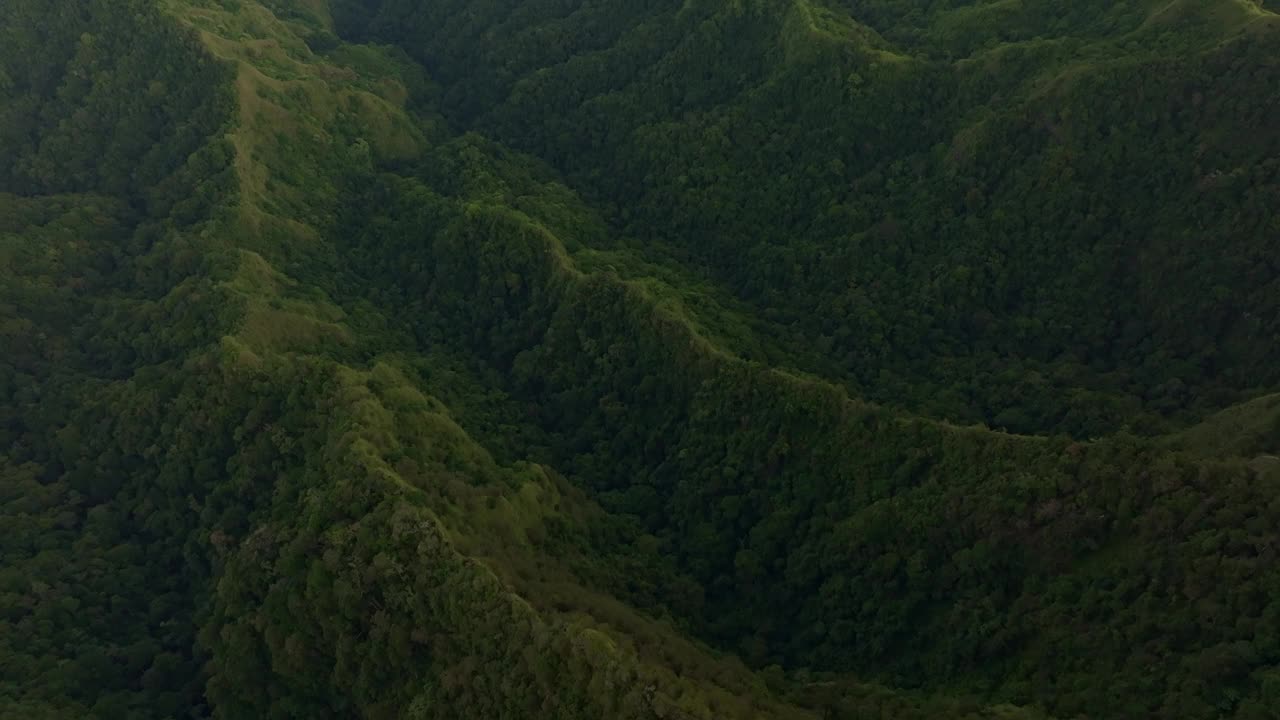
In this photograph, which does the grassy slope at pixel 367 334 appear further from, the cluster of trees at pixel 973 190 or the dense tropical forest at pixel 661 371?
the cluster of trees at pixel 973 190

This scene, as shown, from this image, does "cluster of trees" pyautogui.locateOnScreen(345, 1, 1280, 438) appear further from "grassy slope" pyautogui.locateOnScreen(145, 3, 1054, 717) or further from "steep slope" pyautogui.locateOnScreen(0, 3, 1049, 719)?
"steep slope" pyautogui.locateOnScreen(0, 3, 1049, 719)

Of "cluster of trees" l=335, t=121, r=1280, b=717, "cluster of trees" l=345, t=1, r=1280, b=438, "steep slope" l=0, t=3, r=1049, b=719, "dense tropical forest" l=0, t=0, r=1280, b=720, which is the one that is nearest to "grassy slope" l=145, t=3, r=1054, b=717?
"steep slope" l=0, t=3, r=1049, b=719

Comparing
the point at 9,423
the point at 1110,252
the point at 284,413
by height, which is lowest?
the point at 9,423

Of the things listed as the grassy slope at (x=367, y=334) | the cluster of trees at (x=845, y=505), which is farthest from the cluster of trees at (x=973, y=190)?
the grassy slope at (x=367, y=334)

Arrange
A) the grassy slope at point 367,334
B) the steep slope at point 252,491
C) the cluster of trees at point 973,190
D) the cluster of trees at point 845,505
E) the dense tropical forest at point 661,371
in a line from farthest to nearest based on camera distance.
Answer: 1. the cluster of trees at point 973,190
2. the grassy slope at point 367,334
3. the dense tropical forest at point 661,371
4. the steep slope at point 252,491
5. the cluster of trees at point 845,505

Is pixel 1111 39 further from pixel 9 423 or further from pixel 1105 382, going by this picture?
pixel 9 423

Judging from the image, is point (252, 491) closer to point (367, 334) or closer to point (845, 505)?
point (367, 334)

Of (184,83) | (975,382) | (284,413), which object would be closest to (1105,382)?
(975,382)

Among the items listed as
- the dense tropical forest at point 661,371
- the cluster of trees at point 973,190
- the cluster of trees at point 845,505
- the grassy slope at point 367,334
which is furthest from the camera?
the cluster of trees at point 973,190
